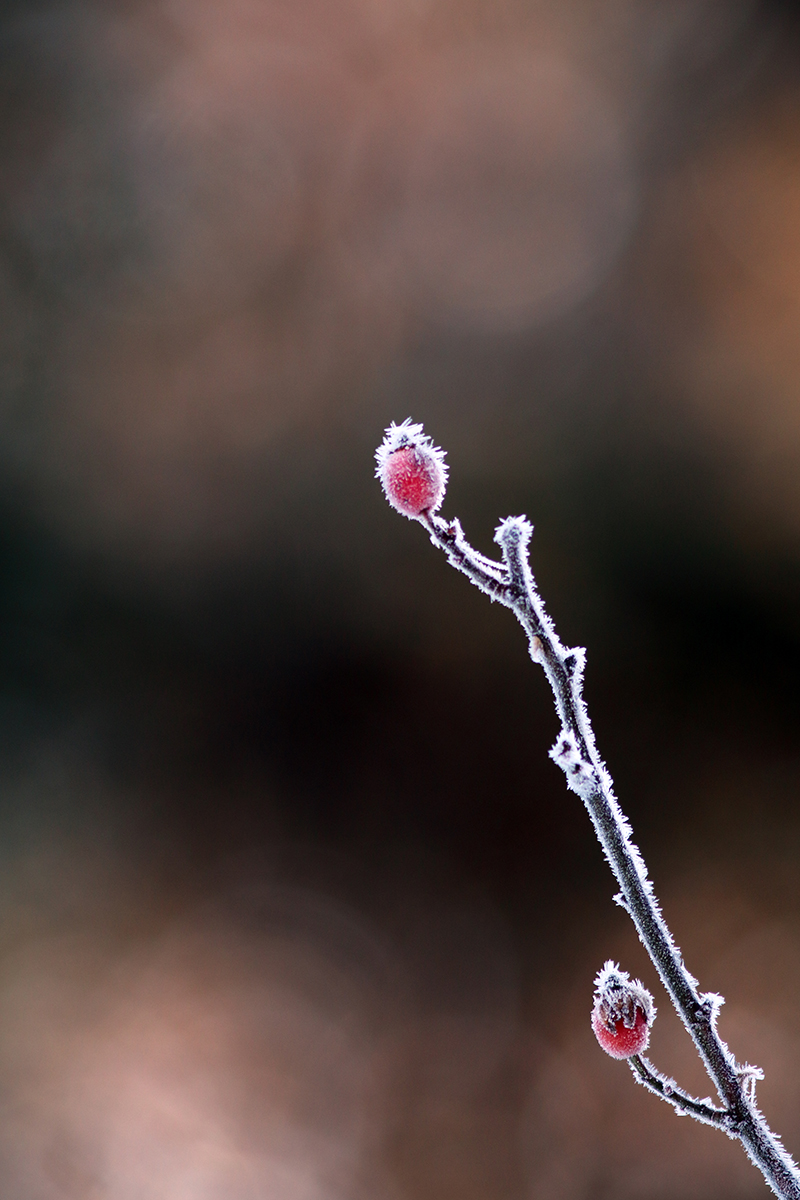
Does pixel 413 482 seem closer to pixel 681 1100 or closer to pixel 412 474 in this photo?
pixel 412 474

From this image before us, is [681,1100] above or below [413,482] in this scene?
below

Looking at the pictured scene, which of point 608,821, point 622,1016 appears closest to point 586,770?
point 608,821

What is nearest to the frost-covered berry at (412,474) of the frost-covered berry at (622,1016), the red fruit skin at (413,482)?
the red fruit skin at (413,482)

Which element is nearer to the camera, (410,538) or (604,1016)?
(604,1016)

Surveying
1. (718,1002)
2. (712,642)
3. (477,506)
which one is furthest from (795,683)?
(718,1002)

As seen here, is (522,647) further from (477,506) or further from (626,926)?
(626,926)

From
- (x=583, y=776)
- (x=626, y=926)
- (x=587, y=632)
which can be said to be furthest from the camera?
(x=587, y=632)

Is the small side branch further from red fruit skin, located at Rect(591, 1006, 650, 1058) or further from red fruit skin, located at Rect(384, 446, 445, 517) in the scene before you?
red fruit skin, located at Rect(384, 446, 445, 517)
